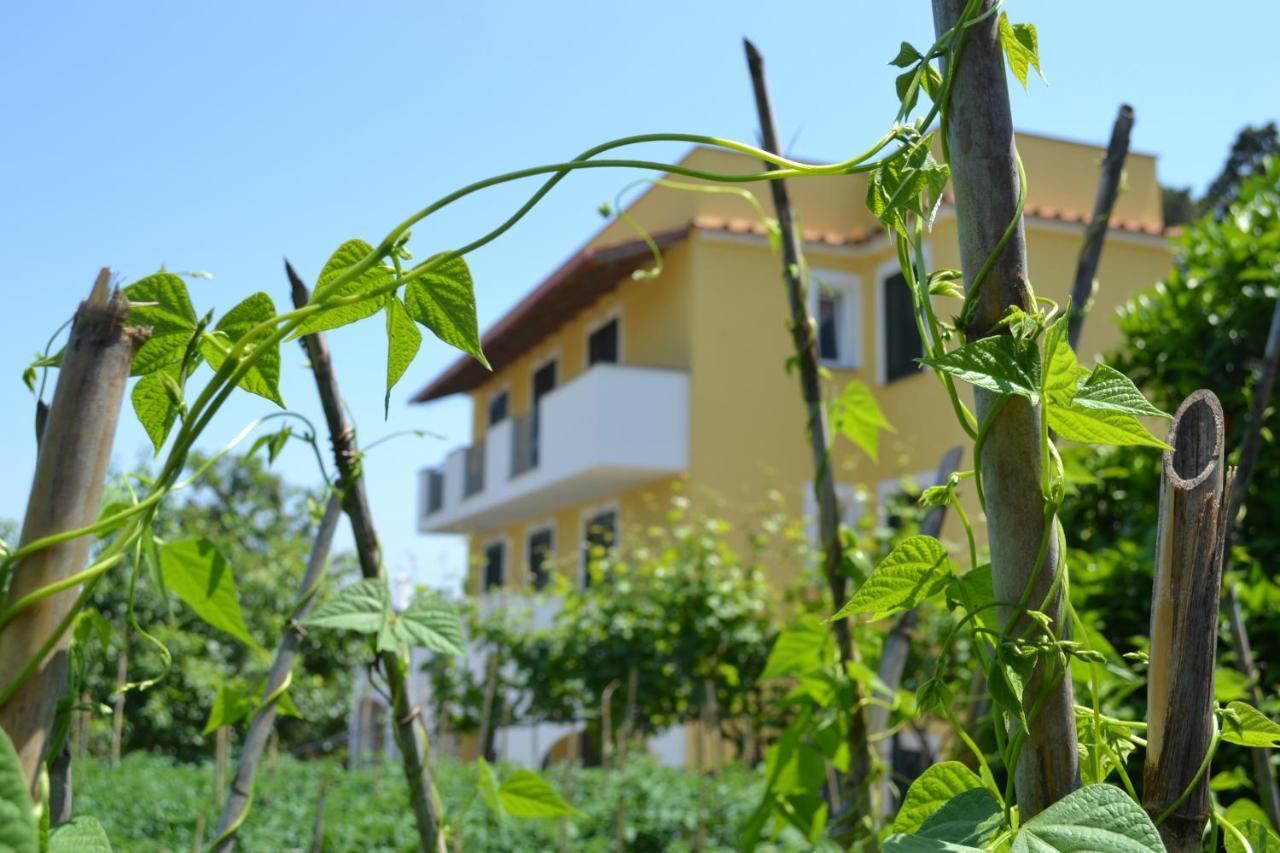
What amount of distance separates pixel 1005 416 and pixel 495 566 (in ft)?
71.6

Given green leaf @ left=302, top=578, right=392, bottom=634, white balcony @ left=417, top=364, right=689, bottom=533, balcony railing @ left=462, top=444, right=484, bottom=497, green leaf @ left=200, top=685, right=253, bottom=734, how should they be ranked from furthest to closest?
1. balcony railing @ left=462, top=444, right=484, bottom=497
2. white balcony @ left=417, top=364, right=689, bottom=533
3. green leaf @ left=200, top=685, right=253, bottom=734
4. green leaf @ left=302, top=578, right=392, bottom=634

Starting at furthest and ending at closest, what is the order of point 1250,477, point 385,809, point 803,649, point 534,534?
point 534,534 → point 385,809 → point 1250,477 → point 803,649

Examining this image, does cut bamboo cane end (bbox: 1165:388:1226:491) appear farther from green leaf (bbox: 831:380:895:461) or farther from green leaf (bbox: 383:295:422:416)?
green leaf (bbox: 831:380:895:461)

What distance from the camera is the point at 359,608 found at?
1.33 meters

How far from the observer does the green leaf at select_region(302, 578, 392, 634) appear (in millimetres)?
1310

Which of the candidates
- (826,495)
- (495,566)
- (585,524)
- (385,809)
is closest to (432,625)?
(826,495)

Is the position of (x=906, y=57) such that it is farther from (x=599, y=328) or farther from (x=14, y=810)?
(x=599, y=328)

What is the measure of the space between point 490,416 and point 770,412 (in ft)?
27.2

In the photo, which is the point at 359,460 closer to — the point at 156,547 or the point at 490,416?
the point at 156,547

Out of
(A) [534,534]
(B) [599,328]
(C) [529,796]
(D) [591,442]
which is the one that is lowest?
(C) [529,796]

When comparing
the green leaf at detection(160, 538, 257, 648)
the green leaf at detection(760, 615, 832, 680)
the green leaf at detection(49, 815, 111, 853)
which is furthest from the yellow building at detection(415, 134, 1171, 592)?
the green leaf at detection(49, 815, 111, 853)

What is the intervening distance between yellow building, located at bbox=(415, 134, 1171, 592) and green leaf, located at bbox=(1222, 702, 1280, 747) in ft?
39.7

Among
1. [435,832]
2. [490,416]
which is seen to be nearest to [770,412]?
[490,416]

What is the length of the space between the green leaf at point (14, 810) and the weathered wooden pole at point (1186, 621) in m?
0.56
